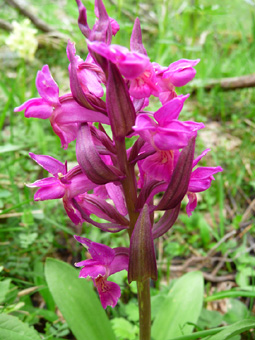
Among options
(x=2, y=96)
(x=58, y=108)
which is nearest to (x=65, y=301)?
(x=58, y=108)

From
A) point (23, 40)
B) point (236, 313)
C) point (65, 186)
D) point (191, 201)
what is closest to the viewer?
point (65, 186)

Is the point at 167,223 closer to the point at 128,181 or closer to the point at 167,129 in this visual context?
the point at 128,181

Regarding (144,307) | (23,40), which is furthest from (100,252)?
(23,40)

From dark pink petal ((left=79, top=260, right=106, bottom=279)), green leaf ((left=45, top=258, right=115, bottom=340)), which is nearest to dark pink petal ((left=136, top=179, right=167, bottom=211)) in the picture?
dark pink petal ((left=79, top=260, right=106, bottom=279))

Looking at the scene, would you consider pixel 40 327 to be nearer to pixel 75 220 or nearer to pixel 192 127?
pixel 75 220

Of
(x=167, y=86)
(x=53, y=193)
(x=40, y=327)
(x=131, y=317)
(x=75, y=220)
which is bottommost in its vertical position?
(x=40, y=327)

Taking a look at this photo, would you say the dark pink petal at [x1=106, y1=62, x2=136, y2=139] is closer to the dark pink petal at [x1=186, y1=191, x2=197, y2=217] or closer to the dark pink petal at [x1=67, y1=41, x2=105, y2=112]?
the dark pink petal at [x1=67, y1=41, x2=105, y2=112]

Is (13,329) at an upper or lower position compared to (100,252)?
lower
